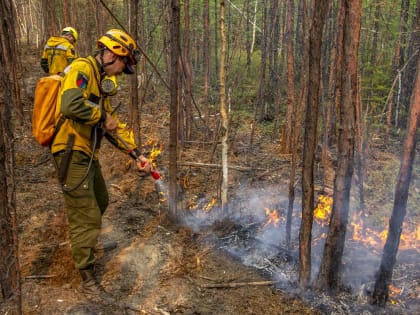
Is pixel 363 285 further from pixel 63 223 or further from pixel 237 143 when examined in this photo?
pixel 237 143

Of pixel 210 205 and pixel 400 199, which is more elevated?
pixel 400 199

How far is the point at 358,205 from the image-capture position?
22.8ft

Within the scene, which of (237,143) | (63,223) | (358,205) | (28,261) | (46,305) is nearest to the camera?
(46,305)

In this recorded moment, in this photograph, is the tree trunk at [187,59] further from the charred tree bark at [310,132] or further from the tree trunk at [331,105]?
the charred tree bark at [310,132]

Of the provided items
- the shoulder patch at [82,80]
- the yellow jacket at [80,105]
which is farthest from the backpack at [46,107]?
the shoulder patch at [82,80]

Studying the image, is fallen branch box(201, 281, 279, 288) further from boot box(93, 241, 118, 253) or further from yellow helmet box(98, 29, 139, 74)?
yellow helmet box(98, 29, 139, 74)

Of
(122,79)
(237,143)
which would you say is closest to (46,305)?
(237,143)

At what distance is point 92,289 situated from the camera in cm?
387

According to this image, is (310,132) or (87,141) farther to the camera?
(87,141)

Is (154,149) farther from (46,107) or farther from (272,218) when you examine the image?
(46,107)

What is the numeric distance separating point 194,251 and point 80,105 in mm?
2437

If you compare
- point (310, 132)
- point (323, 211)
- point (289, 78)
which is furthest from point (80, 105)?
point (289, 78)

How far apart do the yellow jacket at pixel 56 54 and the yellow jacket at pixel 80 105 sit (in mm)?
3706

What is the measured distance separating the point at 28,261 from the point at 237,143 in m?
6.87
